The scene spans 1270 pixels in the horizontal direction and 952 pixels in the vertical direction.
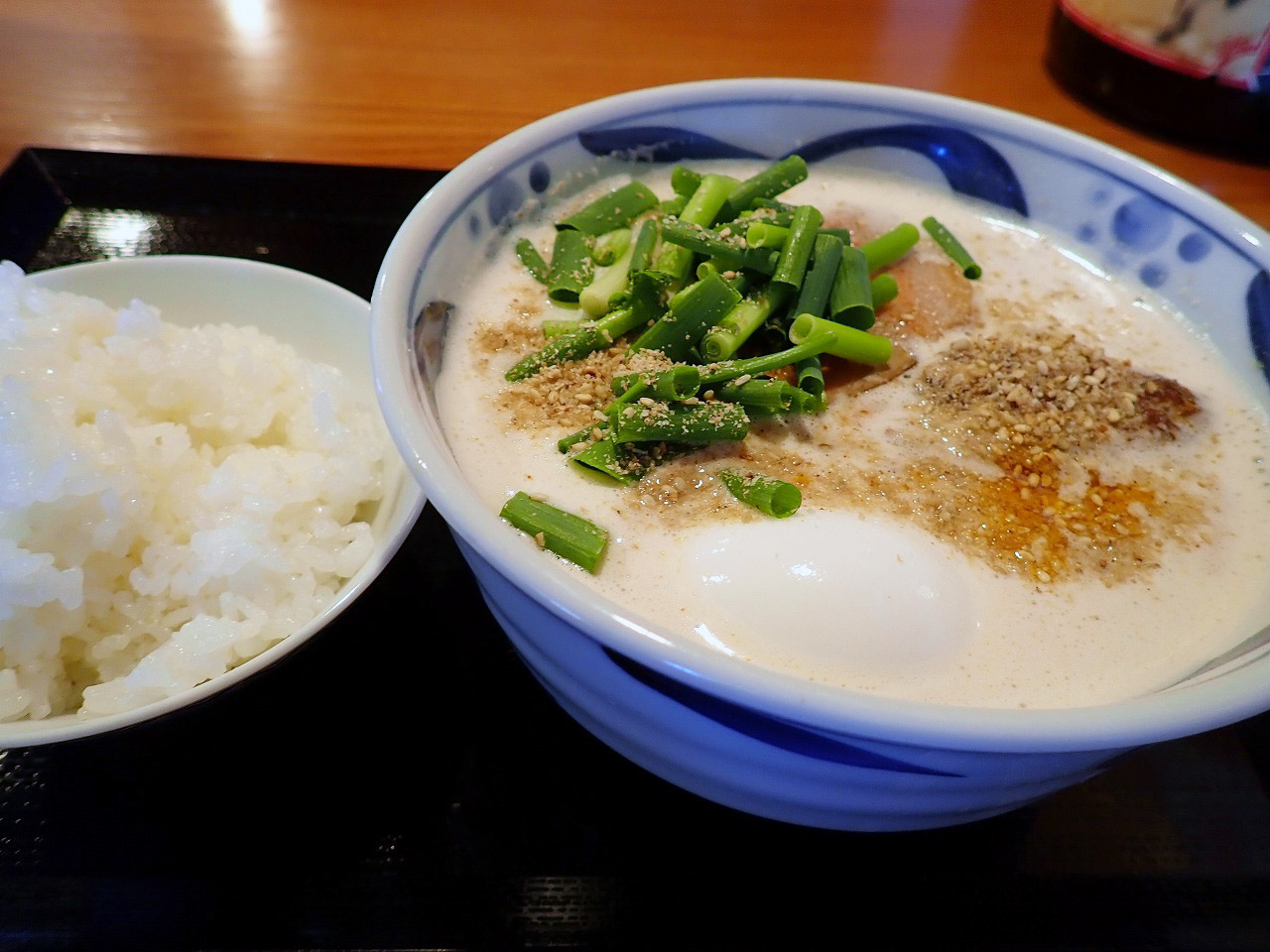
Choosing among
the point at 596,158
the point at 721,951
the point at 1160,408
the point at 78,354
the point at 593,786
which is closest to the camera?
the point at 721,951

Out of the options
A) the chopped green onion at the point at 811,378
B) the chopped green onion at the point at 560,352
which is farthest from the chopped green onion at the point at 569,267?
the chopped green onion at the point at 811,378

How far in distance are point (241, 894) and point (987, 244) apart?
1564 mm

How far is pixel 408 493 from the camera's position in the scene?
126 centimetres

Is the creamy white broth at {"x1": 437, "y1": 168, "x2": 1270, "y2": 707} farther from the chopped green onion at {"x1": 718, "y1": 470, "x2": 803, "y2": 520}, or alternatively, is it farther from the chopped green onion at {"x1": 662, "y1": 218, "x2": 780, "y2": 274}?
the chopped green onion at {"x1": 662, "y1": 218, "x2": 780, "y2": 274}

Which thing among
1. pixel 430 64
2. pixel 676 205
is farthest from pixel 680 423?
pixel 430 64

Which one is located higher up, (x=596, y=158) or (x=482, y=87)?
(x=596, y=158)

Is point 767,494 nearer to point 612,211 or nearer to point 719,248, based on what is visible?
point 719,248

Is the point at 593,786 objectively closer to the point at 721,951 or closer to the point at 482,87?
the point at 721,951

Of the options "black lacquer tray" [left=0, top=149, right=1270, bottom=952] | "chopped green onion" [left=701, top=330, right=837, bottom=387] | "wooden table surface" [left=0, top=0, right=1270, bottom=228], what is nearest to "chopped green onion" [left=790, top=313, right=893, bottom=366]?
"chopped green onion" [left=701, top=330, right=837, bottom=387]

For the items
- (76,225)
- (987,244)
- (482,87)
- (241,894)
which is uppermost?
(987,244)

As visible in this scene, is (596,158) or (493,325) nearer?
(493,325)

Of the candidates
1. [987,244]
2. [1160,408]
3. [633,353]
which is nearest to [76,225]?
[633,353]

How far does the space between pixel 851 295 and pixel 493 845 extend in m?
0.90

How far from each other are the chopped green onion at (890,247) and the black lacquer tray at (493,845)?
2.82 ft
